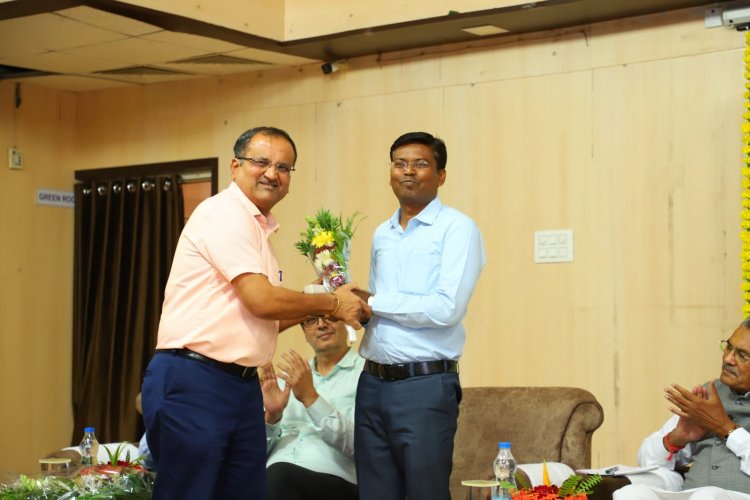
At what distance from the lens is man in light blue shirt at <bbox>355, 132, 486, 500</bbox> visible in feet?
11.7

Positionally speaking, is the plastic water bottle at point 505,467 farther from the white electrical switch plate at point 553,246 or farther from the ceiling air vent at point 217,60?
the ceiling air vent at point 217,60

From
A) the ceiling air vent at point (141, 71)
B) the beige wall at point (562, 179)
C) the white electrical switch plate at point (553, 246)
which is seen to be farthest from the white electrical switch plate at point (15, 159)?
the white electrical switch plate at point (553, 246)

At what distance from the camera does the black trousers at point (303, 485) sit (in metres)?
4.24

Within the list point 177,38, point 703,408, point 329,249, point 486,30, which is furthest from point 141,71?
point 703,408

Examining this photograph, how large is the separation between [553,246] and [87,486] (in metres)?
2.81

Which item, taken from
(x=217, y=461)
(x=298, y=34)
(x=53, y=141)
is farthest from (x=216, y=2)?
(x=217, y=461)

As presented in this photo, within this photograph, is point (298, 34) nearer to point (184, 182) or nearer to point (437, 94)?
point (437, 94)

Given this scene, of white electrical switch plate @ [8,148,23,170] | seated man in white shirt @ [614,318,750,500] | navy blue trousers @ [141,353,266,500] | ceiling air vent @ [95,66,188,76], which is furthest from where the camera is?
white electrical switch plate @ [8,148,23,170]

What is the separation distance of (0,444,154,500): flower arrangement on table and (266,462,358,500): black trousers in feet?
2.15

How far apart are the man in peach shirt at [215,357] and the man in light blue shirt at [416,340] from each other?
17.1 inches

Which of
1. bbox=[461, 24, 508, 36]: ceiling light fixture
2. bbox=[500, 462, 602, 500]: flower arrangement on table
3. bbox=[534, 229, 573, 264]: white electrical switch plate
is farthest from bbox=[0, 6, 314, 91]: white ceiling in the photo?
bbox=[500, 462, 602, 500]: flower arrangement on table

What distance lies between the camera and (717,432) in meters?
3.84

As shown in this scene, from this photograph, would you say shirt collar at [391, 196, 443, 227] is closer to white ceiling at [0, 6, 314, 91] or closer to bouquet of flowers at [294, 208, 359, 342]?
bouquet of flowers at [294, 208, 359, 342]

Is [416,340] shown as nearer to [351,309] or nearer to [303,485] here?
[351,309]
